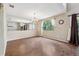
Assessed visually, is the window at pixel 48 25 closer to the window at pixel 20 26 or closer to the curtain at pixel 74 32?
the window at pixel 20 26

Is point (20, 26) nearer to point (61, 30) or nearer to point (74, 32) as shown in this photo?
point (61, 30)

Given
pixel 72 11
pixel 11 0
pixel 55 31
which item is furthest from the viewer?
pixel 55 31

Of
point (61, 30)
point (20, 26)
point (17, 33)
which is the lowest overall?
point (17, 33)

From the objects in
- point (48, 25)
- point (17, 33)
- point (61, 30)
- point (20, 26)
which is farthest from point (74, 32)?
point (17, 33)

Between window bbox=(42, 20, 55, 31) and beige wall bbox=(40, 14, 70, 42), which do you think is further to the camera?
beige wall bbox=(40, 14, 70, 42)

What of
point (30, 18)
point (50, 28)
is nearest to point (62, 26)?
point (50, 28)

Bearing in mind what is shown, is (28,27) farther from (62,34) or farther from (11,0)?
(11,0)

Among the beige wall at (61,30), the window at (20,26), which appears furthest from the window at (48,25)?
the window at (20,26)

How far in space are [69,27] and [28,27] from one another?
204 cm

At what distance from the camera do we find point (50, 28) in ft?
13.2

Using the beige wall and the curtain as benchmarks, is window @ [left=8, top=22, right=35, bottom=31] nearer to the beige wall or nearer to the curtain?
the beige wall

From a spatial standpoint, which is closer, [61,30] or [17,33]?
[61,30]

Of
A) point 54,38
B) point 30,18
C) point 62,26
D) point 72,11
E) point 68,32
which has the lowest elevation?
point 54,38

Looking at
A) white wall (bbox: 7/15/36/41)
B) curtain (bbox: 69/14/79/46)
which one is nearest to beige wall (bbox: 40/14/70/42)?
curtain (bbox: 69/14/79/46)
